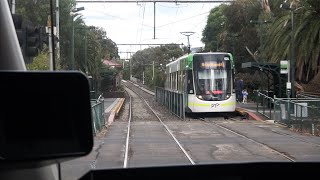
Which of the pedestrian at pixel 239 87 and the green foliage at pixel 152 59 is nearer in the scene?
the pedestrian at pixel 239 87

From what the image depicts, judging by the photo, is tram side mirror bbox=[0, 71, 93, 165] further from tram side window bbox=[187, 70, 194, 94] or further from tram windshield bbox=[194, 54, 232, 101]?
tram side window bbox=[187, 70, 194, 94]

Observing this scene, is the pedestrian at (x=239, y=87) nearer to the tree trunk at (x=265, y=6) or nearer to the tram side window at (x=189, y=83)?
the tree trunk at (x=265, y=6)

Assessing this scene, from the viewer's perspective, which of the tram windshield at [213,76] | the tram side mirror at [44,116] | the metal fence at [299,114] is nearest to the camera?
the tram side mirror at [44,116]

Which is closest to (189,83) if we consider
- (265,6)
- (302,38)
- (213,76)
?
(213,76)

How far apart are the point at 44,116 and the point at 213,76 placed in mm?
26454

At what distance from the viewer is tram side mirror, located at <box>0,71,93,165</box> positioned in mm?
1121

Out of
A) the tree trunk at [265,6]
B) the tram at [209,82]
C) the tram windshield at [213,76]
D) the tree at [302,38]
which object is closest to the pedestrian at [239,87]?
the tree at [302,38]

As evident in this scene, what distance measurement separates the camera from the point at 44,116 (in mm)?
1203

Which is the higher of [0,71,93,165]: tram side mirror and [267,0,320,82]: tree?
[267,0,320,82]: tree

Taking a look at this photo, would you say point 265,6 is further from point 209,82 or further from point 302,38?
point 209,82

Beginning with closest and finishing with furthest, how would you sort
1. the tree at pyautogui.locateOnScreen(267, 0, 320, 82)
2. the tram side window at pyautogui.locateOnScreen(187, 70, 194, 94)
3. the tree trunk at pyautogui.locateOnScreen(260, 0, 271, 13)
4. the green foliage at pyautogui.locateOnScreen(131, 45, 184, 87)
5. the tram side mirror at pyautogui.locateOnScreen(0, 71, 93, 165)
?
the tram side mirror at pyautogui.locateOnScreen(0, 71, 93, 165) < the tram side window at pyautogui.locateOnScreen(187, 70, 194, 94) < the tree at pyautogui.locateOnScreen(267, 0, 320, 82) < the tree trunk at pyautogui.locateOnScreen(260, 0, 271, 13) < the green foliage at pyautogui.locateOnScreen(131, 45, 184, 87)

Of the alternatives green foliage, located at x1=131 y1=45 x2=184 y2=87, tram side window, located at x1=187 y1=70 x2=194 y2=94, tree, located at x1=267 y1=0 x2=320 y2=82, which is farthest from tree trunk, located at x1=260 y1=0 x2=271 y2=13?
green foliage, located at x1=131 y1=45 x2=184 y2=87

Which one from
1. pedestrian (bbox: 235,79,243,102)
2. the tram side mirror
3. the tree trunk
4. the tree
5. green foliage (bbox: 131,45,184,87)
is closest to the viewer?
the tram side mirror

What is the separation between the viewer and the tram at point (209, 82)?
2727 cm
